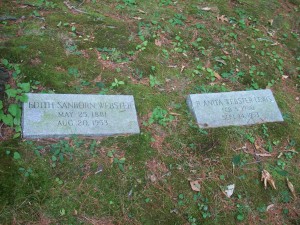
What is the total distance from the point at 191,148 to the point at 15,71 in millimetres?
2604

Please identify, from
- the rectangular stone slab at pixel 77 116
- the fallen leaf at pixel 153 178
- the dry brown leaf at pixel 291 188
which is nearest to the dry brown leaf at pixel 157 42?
the rectangular stone slab at pixel 77 116

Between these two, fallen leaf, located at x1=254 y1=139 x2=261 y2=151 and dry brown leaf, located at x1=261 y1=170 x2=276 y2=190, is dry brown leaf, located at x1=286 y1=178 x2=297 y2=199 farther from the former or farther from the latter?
fallen leaf, located at x1=254 y1=139 x2=261 y2=151

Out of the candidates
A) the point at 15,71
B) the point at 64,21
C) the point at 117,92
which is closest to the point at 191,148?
the point at 117,92

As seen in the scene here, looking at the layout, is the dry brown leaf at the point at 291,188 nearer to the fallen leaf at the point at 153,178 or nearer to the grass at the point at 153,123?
the grass at the point at 153,123

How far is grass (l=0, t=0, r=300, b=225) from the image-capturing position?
3.20 metres

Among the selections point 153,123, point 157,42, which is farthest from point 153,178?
point 157,42

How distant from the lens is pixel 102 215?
3.09 metres

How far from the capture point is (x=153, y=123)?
13.3ft

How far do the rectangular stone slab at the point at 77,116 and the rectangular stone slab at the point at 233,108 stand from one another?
0.98m

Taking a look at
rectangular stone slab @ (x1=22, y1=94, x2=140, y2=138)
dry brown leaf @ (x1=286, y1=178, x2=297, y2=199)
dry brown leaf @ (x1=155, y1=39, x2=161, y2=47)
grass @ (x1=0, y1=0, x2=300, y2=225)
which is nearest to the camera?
grass @ (x1=0, y1=0, x2=300, y2=225)

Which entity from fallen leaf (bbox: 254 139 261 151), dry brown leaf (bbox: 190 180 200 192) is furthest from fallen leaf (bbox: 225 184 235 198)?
fallen leaf (bbox: 254 139 261 151)

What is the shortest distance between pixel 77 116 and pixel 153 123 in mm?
1023

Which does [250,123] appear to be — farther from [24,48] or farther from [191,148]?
[24,48]

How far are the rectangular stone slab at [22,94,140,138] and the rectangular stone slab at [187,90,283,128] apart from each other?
98cm
